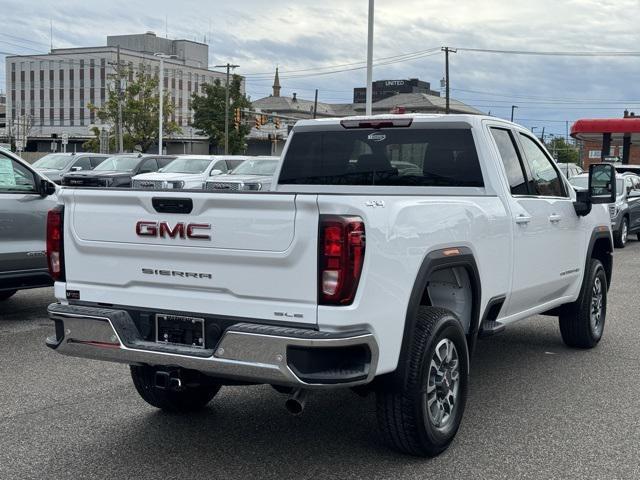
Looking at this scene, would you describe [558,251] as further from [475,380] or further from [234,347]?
[234,347]

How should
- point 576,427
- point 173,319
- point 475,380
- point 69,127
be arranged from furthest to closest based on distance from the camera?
1. point 69,127
2. point 475,380
3. point 576,427
4. point 173,319

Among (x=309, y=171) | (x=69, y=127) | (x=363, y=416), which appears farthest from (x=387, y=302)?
(x=69, y=127)

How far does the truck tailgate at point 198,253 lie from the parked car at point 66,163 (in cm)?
2416

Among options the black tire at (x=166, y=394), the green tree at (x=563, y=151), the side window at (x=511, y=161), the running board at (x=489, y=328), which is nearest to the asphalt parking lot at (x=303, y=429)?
the black tire at (x=166, y=394)

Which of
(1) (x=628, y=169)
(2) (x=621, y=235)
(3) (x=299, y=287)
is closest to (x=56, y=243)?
(3) (x=299, y=287)

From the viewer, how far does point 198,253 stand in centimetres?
443

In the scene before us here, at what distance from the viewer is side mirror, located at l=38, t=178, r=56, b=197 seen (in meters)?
9.25

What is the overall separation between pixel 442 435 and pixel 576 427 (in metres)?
1.15

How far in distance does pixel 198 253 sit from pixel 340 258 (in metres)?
0.80

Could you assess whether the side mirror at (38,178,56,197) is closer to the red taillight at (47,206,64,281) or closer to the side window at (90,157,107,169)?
the red taillight at (47,206,64,281)

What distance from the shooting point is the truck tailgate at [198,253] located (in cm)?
416

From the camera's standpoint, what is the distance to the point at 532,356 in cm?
768

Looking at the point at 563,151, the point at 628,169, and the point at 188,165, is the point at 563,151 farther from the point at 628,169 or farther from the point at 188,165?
the point at 188,165

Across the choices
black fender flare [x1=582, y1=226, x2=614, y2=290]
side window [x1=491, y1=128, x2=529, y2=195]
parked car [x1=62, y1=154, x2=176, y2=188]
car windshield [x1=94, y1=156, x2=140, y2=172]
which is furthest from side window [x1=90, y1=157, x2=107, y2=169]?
side window [x1=491, y1=128, x2=529, y2=195]
